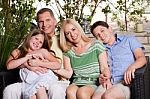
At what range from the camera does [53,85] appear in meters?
2.98

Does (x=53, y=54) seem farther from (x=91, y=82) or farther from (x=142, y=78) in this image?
(x=142, y=78)

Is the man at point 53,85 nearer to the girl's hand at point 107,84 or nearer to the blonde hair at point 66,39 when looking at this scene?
the blonde hair at point 66,39

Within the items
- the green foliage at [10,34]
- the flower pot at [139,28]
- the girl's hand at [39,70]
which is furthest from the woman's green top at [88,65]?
the flower pot at [139,28]

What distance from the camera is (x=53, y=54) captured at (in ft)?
10.8

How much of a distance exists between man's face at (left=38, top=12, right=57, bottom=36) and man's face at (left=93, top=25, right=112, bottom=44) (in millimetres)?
453

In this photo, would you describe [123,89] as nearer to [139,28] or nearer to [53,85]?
[53,85]

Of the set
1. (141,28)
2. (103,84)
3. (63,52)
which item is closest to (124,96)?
(103,84)

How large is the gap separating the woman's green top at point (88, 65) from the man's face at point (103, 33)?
0.33 feet

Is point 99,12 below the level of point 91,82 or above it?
above

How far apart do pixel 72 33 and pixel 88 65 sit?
330 mm

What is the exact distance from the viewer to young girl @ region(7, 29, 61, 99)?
303cm

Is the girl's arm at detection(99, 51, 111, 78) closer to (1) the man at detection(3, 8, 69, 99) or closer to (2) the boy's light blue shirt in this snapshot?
(2) the boy's light blue shirt

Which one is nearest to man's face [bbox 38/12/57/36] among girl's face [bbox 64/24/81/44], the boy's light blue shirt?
girl's face [bbox 64/24/81/44]

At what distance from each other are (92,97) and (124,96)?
0.27 metres
